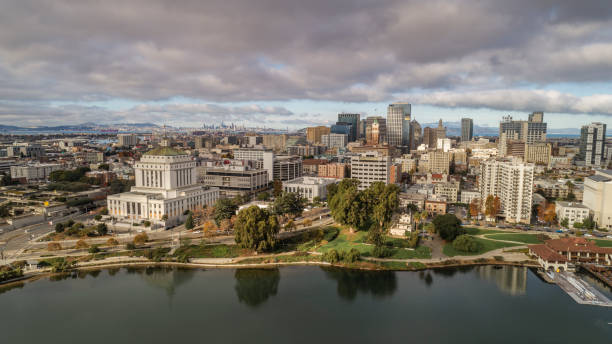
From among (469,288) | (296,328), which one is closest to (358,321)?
(296,328)

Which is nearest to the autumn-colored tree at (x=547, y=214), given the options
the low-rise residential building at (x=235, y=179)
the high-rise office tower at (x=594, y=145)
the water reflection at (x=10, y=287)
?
the low-rise residential building at (x=235, y=179)

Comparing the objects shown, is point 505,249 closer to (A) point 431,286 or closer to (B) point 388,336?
(A) point 431,286

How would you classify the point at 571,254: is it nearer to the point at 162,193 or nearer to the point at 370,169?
the point at 370,169

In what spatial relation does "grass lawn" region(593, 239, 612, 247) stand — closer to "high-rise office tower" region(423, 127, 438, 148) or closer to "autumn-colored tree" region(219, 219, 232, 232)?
"autumn-colored tree" region(219, 219, 232, 232)

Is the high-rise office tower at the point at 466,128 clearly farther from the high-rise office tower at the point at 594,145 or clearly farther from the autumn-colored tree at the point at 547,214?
the autumn-colored tree at the point at 547,214

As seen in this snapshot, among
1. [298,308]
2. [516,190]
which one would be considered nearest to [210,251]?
[298,308]

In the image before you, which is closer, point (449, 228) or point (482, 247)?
point (482, 247)
